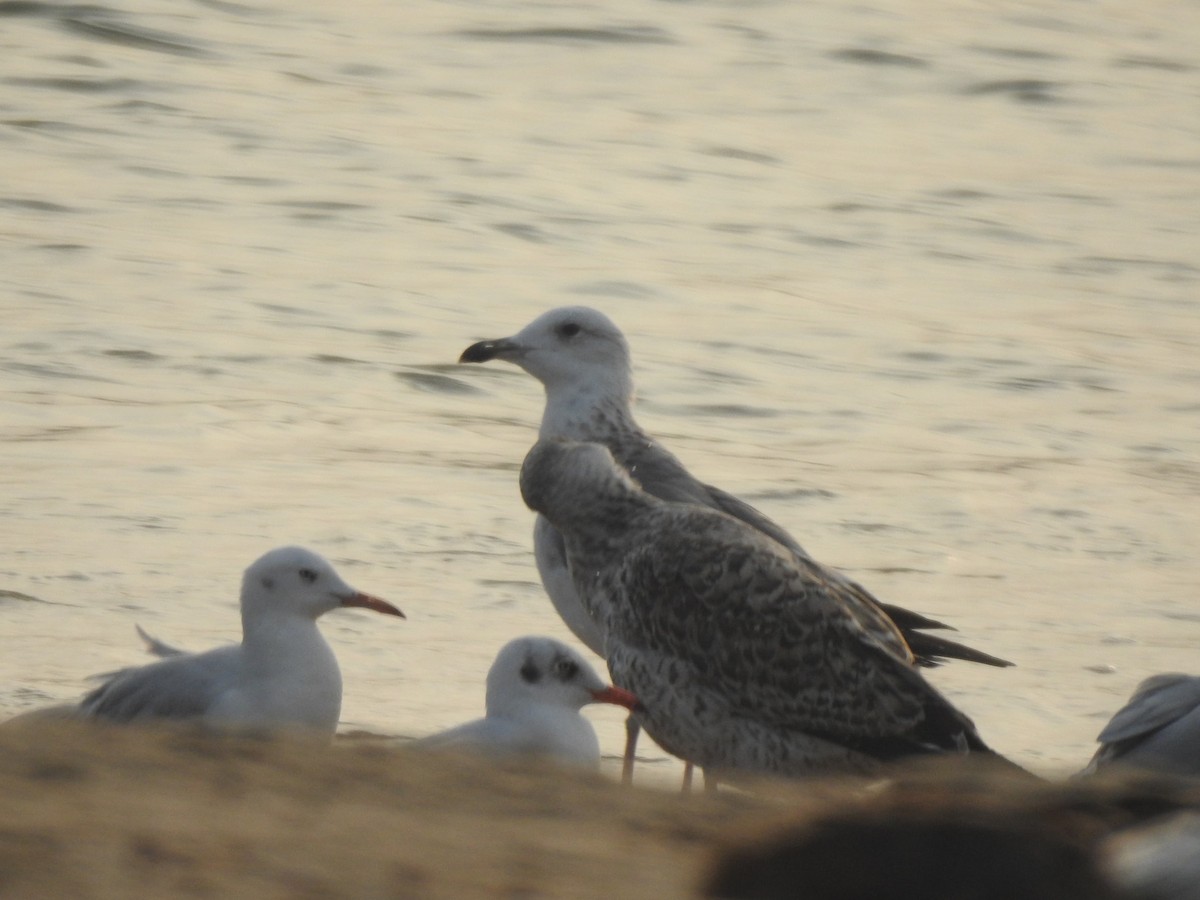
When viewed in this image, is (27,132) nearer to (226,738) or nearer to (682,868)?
(226,738)

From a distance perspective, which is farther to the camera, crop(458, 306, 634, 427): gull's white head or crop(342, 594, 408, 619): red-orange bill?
crop(458, 306, 634, 427): gull's white head

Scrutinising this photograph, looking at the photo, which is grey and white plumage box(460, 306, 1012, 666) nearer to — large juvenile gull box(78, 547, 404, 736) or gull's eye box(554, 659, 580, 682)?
gull's eye box(554, 659, 580, 682)

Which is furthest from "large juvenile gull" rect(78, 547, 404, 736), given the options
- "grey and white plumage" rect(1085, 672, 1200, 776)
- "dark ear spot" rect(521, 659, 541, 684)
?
"grey and white plumage" rect(1085, 672, 1200, 776)

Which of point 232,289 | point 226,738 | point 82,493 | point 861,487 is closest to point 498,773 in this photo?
point 226,738

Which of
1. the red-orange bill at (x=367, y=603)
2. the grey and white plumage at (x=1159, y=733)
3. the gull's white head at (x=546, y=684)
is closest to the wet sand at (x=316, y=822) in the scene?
the gull's white head at (x=546, y=684)

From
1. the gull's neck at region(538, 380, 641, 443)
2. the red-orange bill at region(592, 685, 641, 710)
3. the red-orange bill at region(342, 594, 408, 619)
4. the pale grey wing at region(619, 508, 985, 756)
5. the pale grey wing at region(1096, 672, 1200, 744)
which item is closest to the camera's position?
the pale grey wing at region(1096, 672, 1200, 744)

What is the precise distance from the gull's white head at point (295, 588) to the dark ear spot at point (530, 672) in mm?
633

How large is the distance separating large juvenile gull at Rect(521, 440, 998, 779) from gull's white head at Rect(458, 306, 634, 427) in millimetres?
1553

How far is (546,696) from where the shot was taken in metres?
6.54

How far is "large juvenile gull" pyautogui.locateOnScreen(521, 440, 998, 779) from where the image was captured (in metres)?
6.40

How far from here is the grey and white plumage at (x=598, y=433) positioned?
7188 millimetres

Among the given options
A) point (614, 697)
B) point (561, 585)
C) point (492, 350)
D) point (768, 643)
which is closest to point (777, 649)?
point (768, 643)

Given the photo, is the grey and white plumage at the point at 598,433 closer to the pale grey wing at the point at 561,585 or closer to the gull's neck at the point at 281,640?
the pale grey wing at the point at 561,585

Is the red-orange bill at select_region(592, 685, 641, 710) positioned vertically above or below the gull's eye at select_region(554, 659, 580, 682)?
below
